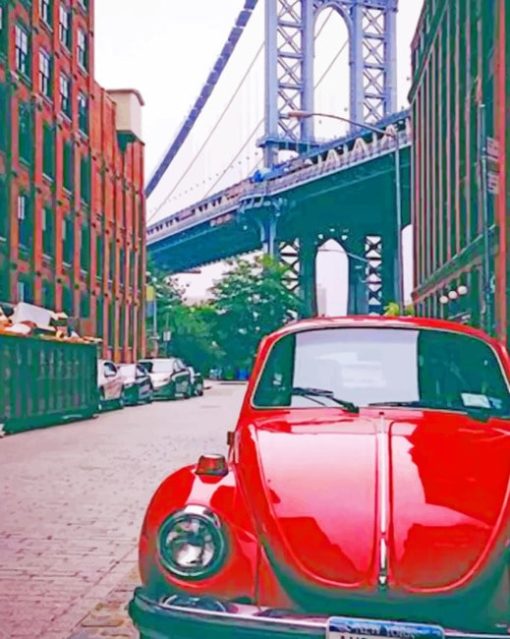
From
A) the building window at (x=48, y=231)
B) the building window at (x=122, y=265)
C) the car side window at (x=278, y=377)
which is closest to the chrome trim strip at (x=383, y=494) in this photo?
the car side window at (x=278, y=377)

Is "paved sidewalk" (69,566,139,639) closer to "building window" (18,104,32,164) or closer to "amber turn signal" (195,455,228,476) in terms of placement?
"amber turn signal" (195,455,228,476)

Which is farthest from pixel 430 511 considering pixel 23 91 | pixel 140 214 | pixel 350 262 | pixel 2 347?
pixel 350 262

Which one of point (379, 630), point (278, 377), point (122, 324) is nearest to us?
point (379, 630)

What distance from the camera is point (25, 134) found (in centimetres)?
3534

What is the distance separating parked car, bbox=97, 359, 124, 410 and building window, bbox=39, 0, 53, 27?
16.8 m

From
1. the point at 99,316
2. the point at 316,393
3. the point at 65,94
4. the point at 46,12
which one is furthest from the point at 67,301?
the point at 316,393

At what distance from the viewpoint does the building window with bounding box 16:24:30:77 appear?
34.4 m

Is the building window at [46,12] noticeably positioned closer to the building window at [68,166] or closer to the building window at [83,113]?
the building window at [83,113]

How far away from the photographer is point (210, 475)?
13.7 feet

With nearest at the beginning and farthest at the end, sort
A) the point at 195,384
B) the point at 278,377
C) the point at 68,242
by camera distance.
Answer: the point at 278,377 < the point at 195,384 < the point at 68,242

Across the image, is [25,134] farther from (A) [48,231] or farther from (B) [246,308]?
(B) [246,308]

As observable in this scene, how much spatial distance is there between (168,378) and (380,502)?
30.9 meters

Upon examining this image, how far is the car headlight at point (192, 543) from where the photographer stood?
143 inches

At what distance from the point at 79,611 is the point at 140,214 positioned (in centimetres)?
5317
